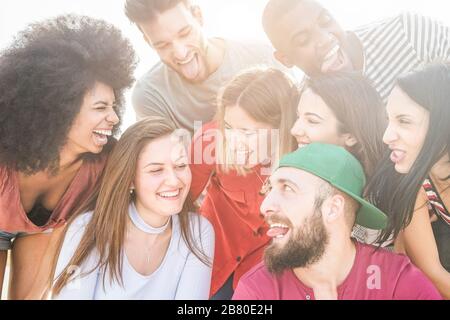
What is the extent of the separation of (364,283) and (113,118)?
4.37 feet

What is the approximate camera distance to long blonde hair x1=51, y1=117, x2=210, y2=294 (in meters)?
2.65

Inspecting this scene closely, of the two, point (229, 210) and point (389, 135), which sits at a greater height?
point (389, 135)

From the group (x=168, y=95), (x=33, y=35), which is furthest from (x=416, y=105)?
(x=33, y=35)

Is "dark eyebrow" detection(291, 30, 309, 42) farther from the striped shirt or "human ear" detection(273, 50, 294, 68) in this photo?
the striped shirt

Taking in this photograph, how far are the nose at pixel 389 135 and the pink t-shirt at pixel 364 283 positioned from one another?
486 mm

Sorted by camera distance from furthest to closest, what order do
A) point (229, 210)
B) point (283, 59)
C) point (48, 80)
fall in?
point (229, 210) → point (283, 59) → point (48, 80)

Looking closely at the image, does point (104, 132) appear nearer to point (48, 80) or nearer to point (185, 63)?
point (48, 80)

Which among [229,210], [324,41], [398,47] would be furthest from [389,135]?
[229,210]

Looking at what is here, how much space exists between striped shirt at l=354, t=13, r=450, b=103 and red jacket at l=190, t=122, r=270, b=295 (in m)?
0.68

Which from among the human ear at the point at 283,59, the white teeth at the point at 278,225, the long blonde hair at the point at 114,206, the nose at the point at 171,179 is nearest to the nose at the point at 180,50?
the long blonde hair at the point at 114,206

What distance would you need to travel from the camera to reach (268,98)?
2619 mm

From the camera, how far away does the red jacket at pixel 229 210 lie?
2.70 meters

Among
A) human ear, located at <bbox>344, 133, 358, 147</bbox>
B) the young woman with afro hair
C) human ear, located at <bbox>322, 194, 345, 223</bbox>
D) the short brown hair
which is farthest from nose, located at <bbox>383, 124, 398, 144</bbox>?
the young woman with afro hair

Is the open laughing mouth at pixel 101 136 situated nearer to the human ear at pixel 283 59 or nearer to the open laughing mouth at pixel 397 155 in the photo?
the human ear at pixel 283 59
